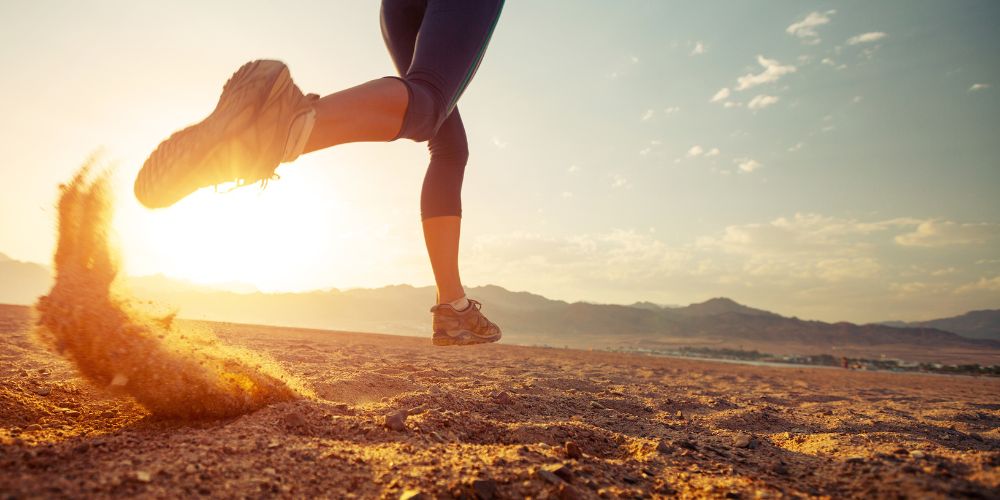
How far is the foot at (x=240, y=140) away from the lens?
1.40 metres

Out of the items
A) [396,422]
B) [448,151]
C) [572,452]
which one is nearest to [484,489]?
[572,452]

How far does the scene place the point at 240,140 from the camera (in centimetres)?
140

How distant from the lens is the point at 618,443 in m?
1.78

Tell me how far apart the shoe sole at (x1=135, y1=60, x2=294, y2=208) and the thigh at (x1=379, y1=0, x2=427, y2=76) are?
3.54 ft

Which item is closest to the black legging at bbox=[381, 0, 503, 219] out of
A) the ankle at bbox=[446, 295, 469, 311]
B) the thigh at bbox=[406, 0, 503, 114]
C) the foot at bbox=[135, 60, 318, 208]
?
the thigh at bbox=[406, 0, 503, 114]

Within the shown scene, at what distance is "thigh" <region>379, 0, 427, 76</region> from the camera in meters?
2.42

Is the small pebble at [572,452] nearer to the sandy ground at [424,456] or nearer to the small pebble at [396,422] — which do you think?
the sandy ground at [424,456]

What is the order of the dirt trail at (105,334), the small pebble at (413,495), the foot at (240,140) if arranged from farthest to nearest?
the dirt trail at (105,334) → the foot at (240,140) → the small pebble at (413,495)

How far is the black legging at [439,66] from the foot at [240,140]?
1.11ft

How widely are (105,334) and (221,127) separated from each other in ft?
2.63

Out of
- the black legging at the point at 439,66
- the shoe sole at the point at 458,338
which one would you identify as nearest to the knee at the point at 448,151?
the black legging at the point at 439,66

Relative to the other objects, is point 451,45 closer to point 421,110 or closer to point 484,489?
point 421,110

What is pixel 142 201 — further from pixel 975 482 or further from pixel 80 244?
pixel 975 482

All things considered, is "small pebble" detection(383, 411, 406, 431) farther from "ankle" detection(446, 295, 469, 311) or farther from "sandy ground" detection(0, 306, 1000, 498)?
"ankle" detection(446, 295, 469, 311)
